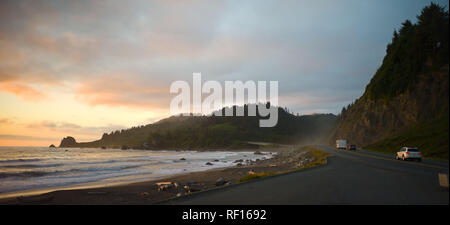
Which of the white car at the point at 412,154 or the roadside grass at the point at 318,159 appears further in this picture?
the white car at the point at 412,154

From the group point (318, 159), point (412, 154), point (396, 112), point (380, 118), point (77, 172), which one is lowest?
point (77, 172)

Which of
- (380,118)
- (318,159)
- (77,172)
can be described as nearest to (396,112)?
(380,118)

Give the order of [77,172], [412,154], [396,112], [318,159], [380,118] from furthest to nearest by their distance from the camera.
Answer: [380,118] → [396,112] → [77,172] → [318,159] → [412,154]

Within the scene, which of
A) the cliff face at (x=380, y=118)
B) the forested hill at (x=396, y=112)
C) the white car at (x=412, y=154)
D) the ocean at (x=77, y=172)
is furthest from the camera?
the cliff face at (x=380, y=118)

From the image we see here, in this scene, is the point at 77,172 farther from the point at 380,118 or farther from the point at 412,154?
the point at 380,118

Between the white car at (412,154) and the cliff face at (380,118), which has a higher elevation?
the cliff face at (380,118)

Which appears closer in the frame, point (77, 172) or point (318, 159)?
point (318, 159)

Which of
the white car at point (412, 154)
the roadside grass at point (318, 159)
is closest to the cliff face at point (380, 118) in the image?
the roadside grass at point (318, 159)

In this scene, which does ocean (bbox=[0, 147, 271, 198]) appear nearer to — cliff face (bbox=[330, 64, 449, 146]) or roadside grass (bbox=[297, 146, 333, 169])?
roadside grass (bbox=[297, 146, 333, 169])

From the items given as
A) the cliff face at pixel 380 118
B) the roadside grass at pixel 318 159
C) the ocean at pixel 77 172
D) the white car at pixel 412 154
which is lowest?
the ocean at pixel 77 172

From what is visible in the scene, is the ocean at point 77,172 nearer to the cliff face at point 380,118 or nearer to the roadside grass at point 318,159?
the roadside grass at point 318,159
